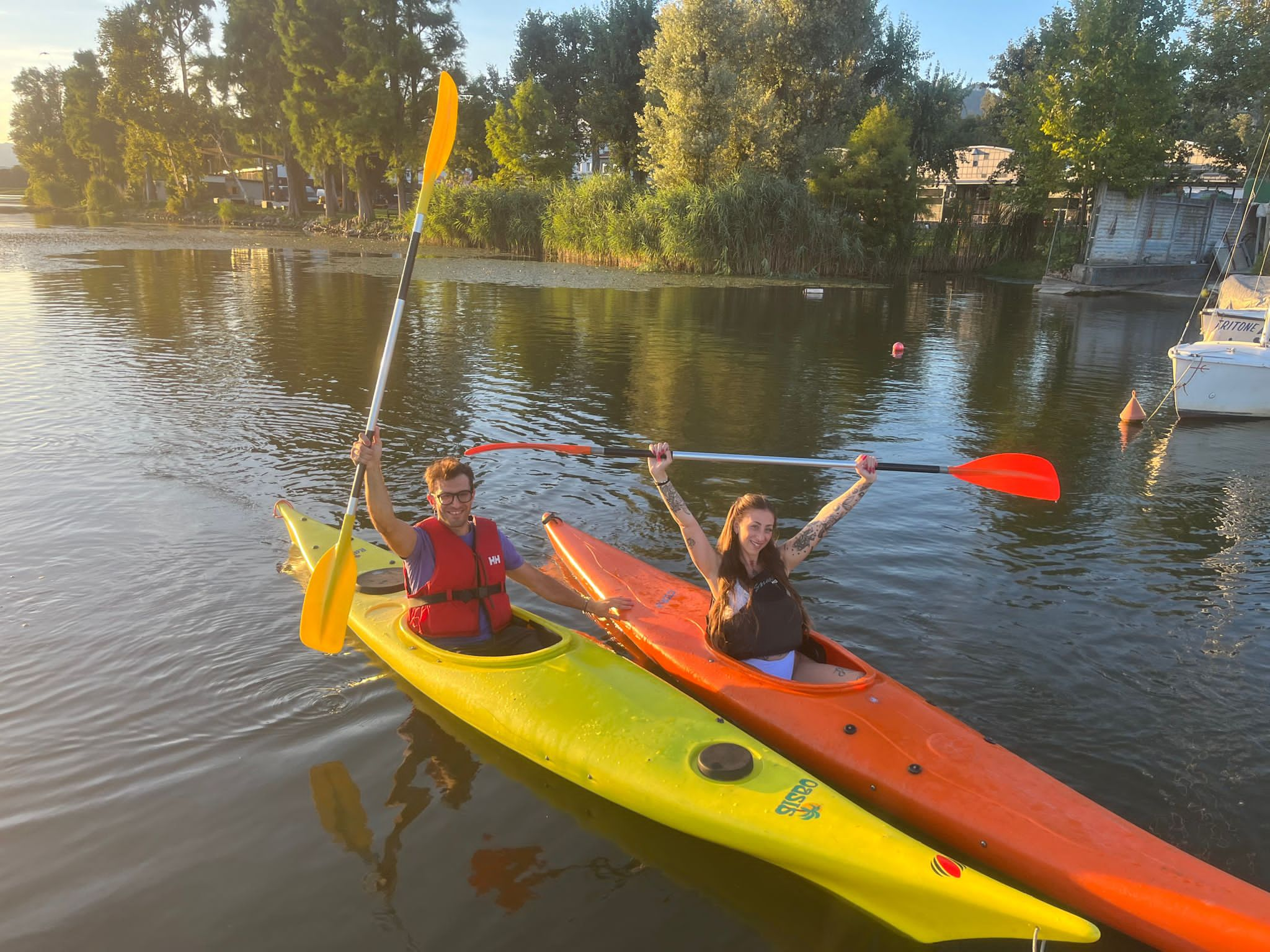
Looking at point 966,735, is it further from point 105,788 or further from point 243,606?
point 243,606

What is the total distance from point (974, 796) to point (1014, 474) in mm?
→ 2561

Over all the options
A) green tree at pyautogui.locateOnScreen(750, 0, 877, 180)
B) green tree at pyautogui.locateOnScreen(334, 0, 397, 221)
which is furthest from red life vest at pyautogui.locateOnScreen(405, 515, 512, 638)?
green tree at pyautogui.locateOnScreen(334, 0, 397, 221)

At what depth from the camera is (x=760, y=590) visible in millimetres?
4215

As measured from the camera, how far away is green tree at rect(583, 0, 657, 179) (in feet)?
122

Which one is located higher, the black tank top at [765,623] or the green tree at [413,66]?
the green tree at [413,66]

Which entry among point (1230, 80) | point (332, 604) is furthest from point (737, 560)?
point (1230, 80)

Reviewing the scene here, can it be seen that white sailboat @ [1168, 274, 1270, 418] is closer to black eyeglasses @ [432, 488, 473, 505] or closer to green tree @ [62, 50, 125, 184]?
black eyeglasses @ [432, 488, 473, 505]

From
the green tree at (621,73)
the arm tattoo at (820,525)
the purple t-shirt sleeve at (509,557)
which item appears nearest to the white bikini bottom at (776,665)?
the arm tattoo at (820,525)

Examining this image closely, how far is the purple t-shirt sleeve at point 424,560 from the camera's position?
13.8 feet

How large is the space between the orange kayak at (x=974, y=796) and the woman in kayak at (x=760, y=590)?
0.12m

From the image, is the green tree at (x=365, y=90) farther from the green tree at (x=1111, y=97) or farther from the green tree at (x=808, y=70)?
the green tree at (x=1111, y=97)

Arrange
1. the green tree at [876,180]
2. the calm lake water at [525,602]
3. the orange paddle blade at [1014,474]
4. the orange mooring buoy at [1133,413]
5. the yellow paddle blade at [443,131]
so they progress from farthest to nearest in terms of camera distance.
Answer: the green tree at [876,180] → the orange mooring buoy at [1133,413] → the orange paddle blade at [1014,474] → the yellow paddle blade at [443,131] → the calm lake water at [525,602]

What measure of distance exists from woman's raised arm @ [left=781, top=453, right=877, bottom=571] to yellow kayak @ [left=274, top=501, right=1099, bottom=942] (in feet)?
3.09

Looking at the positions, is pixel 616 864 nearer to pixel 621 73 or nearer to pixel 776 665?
pixel 776 665
